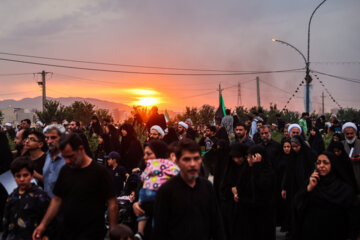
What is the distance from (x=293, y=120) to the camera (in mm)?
67750

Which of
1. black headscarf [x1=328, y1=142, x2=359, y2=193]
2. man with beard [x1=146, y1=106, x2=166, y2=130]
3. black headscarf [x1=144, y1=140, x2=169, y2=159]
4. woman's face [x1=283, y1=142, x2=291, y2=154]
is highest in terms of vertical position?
man with beard [x1=146, y1=106, x2=166, y2=130]

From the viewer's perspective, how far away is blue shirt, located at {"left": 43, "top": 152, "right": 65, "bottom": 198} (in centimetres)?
474

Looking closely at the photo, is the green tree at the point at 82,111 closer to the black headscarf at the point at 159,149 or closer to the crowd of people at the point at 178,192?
the crowd of people at the point at 178,192

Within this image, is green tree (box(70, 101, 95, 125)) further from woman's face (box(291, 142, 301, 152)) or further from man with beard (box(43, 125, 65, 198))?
man with beard (box(43, 125, 65, 198))

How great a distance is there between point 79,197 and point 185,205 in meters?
1.09

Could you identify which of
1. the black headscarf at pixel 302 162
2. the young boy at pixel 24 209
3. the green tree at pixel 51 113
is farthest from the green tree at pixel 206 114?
the young boy at pixel 24 209

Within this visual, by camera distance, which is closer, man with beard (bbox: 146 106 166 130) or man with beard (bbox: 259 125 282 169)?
man with beard (bbox: 259 125 282 169)

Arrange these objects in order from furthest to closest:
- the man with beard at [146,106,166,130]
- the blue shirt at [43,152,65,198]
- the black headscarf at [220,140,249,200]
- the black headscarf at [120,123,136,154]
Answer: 1. the man with beard at [146,106,166,130]
2. the black headscarf at [120,123,136,154]
3. the black headscarf at [220,140,249,200]
4. the blue shirt at [43,152,65,198]

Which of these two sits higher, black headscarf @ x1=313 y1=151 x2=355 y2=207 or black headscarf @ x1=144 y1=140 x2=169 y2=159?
black headscarf @ x1=144 y1=140 x2=169 y2=159

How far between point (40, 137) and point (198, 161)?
262cm

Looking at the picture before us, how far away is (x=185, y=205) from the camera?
11.2ft

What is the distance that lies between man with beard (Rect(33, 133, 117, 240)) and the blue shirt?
653 millimetres

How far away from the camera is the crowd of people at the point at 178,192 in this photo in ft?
11.5

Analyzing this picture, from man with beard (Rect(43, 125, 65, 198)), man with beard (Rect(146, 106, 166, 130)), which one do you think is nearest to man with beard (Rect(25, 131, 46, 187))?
man with beard (Rect(43, 125, 65, 198))
